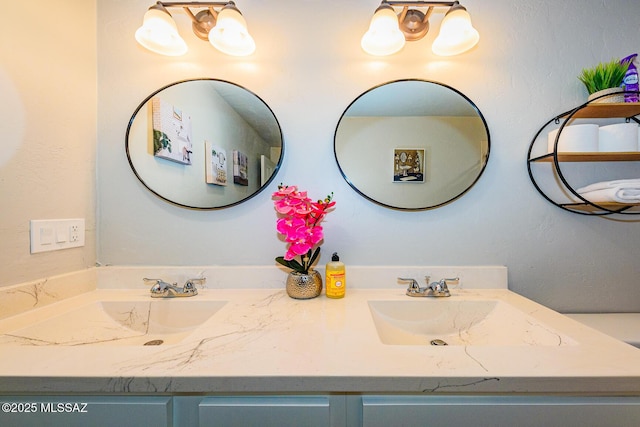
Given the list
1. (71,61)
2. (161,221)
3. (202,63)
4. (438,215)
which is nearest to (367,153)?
(438,215)

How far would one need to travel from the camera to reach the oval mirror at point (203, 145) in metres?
1.15

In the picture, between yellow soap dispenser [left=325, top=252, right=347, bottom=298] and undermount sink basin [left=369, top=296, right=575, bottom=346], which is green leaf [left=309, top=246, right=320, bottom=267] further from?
undermount sink basin [left=369, top=296, right=575, bottom=346]

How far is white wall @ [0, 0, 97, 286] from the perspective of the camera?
85 centimetres

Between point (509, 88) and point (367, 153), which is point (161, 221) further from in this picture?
point (509, 88)

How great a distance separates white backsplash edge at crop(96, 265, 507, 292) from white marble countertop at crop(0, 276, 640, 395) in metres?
0.38

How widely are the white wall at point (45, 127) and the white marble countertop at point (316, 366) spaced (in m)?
0.30

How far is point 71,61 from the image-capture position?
105cm

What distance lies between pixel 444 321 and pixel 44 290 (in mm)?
1427

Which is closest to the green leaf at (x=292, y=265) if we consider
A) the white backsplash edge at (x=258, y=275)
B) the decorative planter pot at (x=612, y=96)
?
the white backsplash edge at (x=258, y=275)

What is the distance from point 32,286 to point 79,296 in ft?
0.56

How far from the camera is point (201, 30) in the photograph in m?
1.12

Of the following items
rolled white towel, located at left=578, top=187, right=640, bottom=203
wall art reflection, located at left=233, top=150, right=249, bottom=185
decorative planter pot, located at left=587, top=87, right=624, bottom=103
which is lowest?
rolled white towel, located at left=578, top=187, right=640, bottom=203

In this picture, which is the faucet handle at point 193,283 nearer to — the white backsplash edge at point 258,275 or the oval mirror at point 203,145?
the white backsplash edge at point 258,275

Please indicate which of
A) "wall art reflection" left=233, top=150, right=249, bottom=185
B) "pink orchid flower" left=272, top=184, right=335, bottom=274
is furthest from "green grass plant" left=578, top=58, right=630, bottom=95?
"wall art reflection" left=233, top=150, right=249, bottom=185
